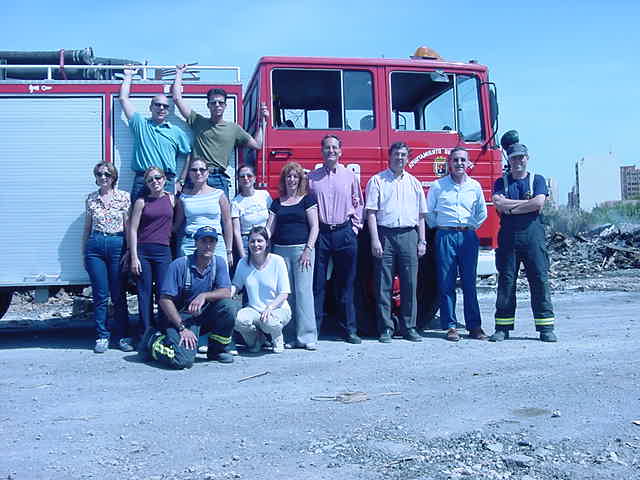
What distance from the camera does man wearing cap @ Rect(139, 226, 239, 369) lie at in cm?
607

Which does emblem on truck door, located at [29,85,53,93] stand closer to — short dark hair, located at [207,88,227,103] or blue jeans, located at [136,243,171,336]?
short dark hair, located at [207,88,227,103]

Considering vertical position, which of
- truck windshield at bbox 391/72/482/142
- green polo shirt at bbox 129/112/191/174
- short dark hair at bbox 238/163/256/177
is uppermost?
truck windshield at bbox 391/72/482/142

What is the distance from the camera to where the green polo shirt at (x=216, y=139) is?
7.04 metres

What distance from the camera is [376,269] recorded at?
7.23 meters

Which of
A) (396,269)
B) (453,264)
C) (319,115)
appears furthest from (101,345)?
(453,264)

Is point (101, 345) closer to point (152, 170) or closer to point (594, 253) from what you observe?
point (152, 170)

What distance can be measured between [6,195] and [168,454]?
4.39 metres

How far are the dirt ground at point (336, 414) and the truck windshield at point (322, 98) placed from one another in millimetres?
2410

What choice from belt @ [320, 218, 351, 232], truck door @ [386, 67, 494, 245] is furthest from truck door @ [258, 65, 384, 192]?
belt @ [320, 218, 351, 232]

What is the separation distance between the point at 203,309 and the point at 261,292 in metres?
0.63

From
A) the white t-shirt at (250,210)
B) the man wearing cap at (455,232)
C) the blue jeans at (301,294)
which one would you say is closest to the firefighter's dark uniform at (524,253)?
the man wearing cap at (455,232)

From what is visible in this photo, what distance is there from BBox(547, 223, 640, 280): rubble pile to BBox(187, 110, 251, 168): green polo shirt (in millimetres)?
9286

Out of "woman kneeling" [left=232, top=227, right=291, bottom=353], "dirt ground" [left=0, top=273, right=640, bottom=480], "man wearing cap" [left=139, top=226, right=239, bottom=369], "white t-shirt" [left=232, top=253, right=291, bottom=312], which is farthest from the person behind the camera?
"white t-shirt" [left=232, top=253, right=291, bottom=312]

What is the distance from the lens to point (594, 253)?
1695 centimetres
